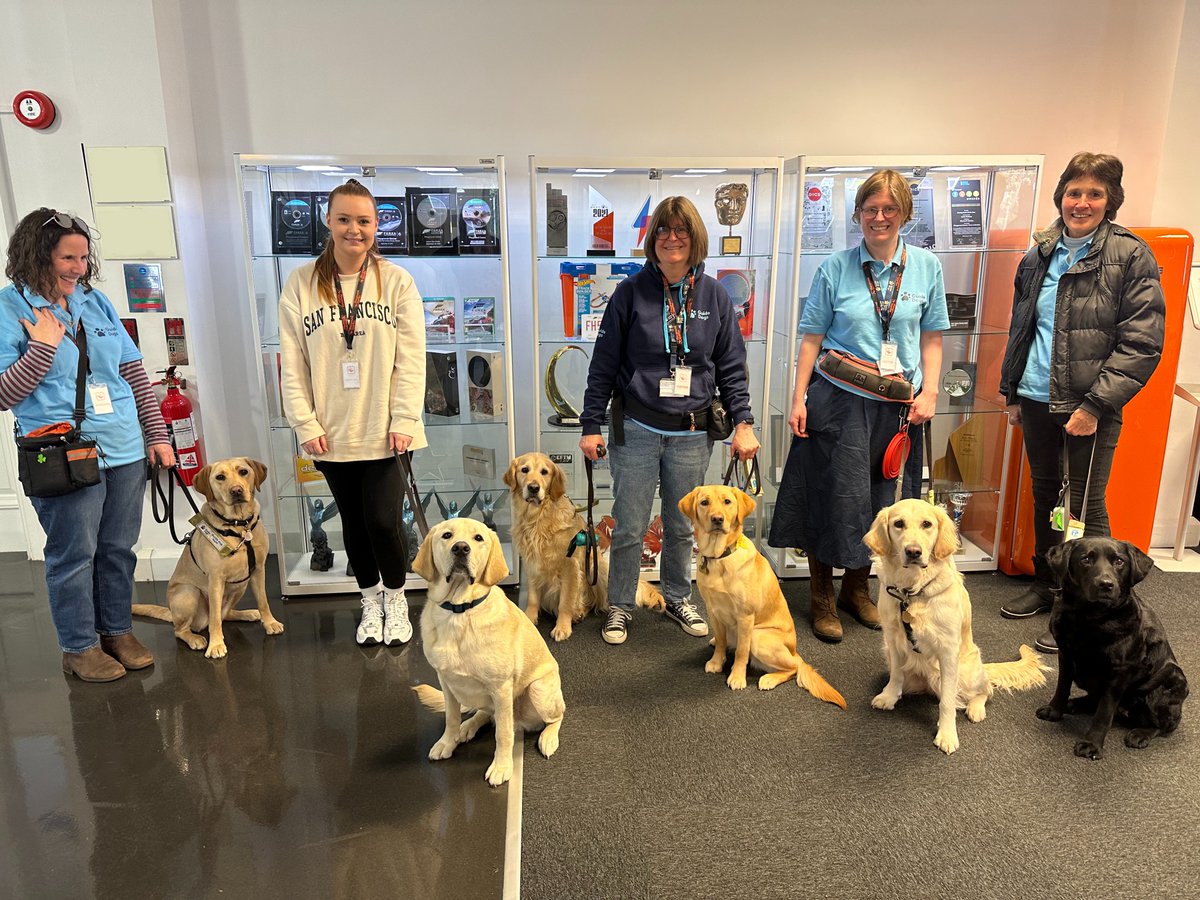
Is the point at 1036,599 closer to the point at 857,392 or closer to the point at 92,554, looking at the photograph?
the point at 857,392

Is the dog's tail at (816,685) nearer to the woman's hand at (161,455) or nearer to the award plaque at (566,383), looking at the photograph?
the award plaque at (566,383)

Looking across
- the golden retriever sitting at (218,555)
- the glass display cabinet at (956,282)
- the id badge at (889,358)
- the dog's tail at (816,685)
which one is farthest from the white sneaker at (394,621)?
the id badge at (889,358)

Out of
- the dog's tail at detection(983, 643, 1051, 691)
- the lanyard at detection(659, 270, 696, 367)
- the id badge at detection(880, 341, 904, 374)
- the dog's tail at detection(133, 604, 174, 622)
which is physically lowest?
the dog's tail at detection(133, 604, 174, 622)

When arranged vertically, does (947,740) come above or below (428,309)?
below

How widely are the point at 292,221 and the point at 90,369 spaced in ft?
3.81

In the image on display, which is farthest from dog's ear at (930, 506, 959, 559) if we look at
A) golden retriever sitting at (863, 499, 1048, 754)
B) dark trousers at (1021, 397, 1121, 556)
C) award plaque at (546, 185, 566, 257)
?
award plaque at (546, 185, 566, 257)

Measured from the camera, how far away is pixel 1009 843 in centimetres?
218

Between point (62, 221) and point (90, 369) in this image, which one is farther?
point (90, 369)

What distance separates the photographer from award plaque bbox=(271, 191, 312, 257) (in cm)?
354

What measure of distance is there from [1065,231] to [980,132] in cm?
132

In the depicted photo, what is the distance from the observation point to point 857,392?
3168 millimetres

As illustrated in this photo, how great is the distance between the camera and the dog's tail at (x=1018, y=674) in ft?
9.39

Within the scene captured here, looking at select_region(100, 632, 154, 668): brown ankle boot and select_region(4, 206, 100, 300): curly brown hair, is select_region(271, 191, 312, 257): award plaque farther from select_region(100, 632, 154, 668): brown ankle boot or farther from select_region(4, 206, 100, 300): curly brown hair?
select_region(100, 632, 154, 668): brown ankle boot

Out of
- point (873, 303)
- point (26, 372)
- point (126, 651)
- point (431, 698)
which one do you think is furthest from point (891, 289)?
point (126, 651)
